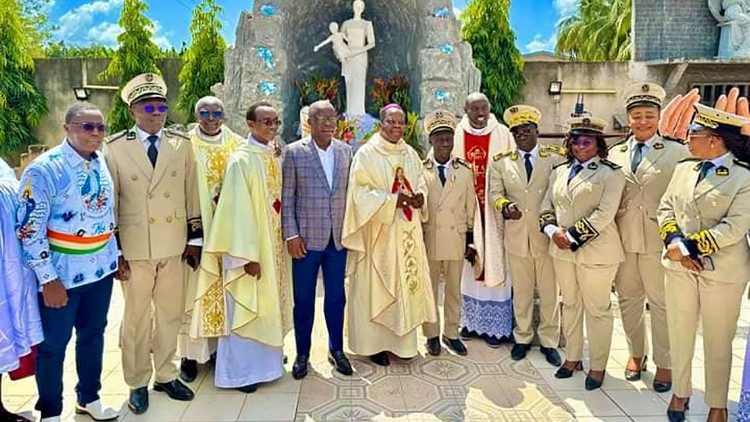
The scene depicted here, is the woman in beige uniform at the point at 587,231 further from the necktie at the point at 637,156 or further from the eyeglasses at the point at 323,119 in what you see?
the eyeglasses at the point at 323,119

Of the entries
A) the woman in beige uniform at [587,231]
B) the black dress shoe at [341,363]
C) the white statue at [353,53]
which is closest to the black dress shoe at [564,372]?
the woman in beige uniform at [587,231]

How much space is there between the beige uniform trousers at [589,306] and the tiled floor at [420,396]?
0.21m

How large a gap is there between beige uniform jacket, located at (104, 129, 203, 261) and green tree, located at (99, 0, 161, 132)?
7.37 m

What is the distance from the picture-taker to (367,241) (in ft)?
12.4

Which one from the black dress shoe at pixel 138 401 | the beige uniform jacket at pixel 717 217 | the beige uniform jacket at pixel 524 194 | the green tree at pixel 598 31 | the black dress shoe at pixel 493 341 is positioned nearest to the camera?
the beige uniform jacket at pixel 717 217

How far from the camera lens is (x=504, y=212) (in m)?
3.83

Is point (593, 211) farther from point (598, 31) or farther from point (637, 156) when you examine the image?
point (598, 31)

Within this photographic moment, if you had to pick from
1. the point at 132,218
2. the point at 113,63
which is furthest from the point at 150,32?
the point at 132,218

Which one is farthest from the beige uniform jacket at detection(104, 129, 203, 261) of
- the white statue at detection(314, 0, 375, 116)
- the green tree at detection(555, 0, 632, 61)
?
the green tree at detection(555, 0, 632, 61)

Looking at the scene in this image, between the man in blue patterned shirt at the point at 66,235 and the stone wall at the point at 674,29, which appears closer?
the man in blue patterned shirt at the point at 66,235

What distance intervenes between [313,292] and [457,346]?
116 cm

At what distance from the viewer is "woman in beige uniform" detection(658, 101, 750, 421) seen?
Result: 2748 millimetres

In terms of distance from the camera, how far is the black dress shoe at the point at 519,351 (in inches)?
158

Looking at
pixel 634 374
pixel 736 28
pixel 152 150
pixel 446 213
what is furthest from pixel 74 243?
pixel 736 28
